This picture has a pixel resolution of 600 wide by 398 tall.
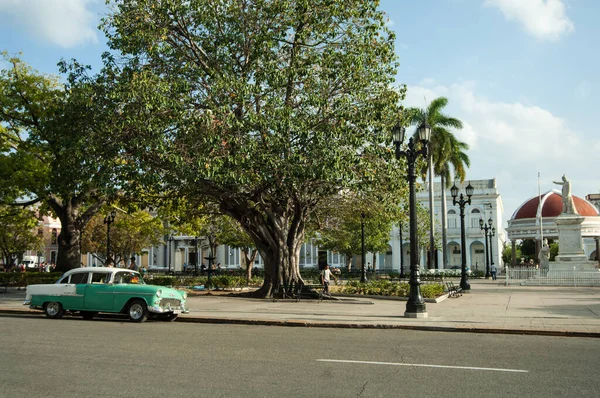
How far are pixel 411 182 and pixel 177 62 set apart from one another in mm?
10997

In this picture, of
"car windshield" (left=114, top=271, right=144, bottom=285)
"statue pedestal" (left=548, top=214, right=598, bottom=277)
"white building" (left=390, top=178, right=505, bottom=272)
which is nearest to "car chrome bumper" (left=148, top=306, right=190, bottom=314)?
"car windshield" (left=114, top=271, right=144, bottom=285)

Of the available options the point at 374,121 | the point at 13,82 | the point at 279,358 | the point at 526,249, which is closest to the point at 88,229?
the point at 13,82

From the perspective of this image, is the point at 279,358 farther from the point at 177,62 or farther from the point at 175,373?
the point at 177,62

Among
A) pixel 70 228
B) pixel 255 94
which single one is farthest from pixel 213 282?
pixel 255 94

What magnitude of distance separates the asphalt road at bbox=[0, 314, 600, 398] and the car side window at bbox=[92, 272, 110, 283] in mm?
2947

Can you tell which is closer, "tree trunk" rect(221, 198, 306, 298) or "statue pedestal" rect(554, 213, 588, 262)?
"tree trunk" rect(221, 198, 306, 298)

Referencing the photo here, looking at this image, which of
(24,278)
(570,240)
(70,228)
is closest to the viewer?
(70,228)

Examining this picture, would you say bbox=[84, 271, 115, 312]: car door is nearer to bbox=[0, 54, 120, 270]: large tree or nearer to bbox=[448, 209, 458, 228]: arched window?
bbox=[0, 54, 120, 270]: large tree

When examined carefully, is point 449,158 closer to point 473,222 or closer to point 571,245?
point 571,245

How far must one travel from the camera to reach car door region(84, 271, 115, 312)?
16375mm

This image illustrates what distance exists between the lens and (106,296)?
646 inches

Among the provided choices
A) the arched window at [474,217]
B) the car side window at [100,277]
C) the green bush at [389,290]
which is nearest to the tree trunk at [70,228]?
the green bush at [389,290]

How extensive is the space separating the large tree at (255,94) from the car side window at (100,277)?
4.93 metres

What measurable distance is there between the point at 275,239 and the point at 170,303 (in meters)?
9.68
